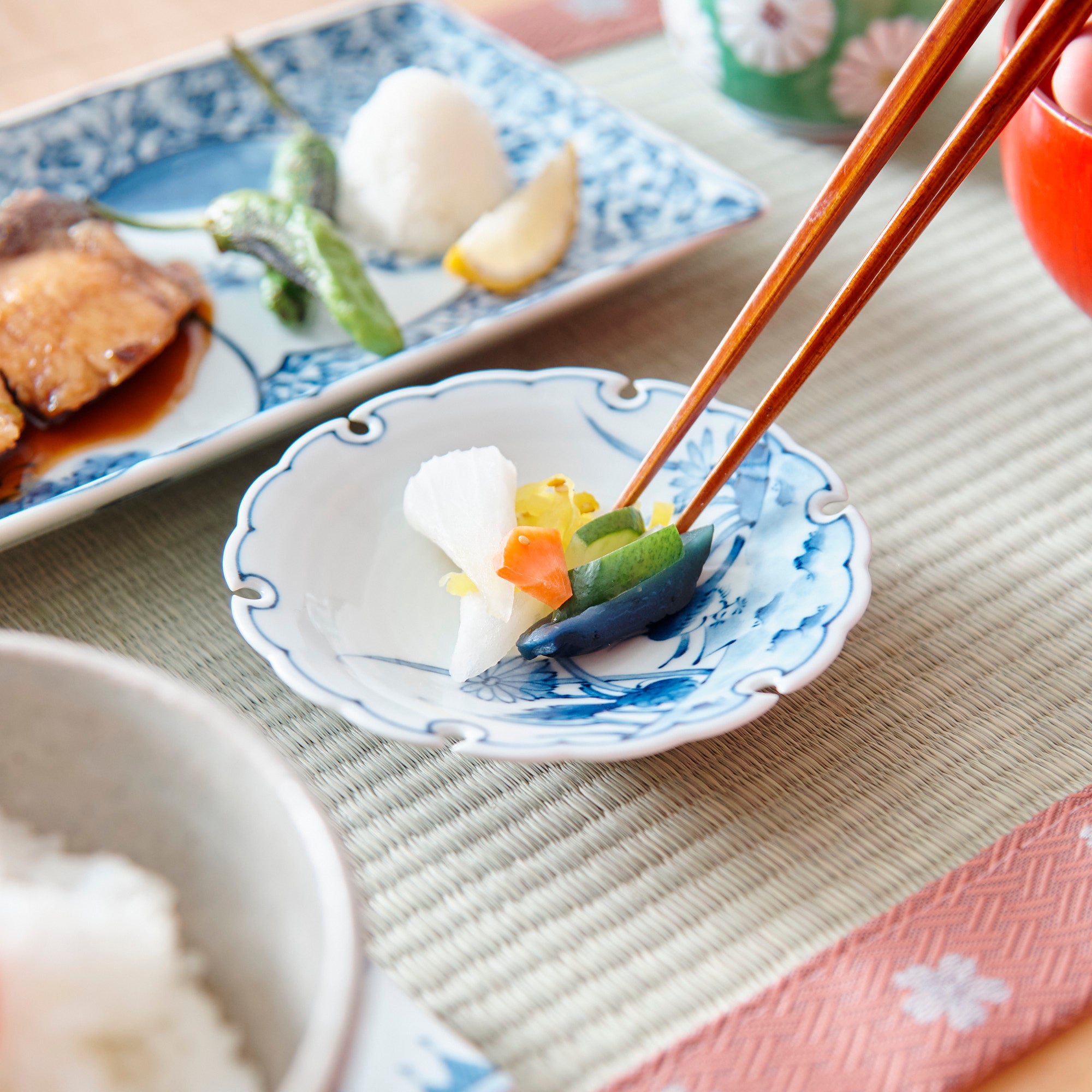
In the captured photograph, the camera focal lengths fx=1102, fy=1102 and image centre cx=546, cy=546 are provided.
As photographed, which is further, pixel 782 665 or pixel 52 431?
pixel 52 431

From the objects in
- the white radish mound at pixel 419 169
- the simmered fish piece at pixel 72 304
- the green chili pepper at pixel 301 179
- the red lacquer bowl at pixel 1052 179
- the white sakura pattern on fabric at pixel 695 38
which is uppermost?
the red lacquer bowl at pixel 1052 179

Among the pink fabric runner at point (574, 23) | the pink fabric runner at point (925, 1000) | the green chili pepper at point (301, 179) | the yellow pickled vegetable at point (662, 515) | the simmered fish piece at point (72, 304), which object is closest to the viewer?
the pink fabric runner at point (925, 1000)

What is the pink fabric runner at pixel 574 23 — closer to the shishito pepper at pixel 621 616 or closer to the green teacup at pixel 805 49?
Answer: the green teacup at pixel 805 49

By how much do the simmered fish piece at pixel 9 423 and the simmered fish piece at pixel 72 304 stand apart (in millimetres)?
23

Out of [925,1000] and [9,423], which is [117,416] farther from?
[925,1000]

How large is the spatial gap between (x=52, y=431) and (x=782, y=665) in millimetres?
826

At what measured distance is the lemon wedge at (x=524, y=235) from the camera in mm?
1325

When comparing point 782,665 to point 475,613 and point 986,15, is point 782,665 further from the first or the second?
point 986,15

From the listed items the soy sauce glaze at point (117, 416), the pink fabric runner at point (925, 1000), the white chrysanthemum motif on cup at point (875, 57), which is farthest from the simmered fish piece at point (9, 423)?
the white chrysanthemum motif on cup at point (875, 57)

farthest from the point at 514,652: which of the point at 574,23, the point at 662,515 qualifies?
the point at 574,23

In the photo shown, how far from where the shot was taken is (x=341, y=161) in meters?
1.52

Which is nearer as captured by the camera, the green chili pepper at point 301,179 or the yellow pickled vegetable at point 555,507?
the yellow pickled vegetable at point 555,507

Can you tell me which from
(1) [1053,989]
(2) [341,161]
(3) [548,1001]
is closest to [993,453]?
(1) [1053,989]

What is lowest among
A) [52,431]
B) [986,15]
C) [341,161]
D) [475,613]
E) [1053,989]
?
[52,431]
